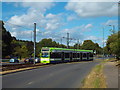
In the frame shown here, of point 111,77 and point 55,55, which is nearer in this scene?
point 111,77

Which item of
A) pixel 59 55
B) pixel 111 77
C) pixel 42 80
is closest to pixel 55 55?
pixel 59 55

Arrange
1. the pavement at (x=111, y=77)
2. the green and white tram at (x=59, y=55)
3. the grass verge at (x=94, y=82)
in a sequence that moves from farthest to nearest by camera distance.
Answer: the green and white tram at (x=59, y=55), the pavement at (x=111, y=77), the grass verge at (x=94, y=82)

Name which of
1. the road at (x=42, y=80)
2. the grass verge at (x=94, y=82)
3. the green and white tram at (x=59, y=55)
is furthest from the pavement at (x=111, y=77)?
the green and white tram at (x=59, y=55)

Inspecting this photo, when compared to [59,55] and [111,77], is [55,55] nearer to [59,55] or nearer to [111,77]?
[59,55]

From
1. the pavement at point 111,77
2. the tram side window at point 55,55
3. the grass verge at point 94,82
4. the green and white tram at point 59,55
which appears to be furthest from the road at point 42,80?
the tram side window at point 55,55

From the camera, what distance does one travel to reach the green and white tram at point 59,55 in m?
40.1

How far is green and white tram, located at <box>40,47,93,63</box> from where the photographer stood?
1577 inches

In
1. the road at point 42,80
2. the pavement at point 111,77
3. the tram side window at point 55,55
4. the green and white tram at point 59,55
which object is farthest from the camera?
the tram side window at point 55,55

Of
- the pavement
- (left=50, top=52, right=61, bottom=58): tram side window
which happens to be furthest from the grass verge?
(left=50, top=52, right=61, bottom=58): tram side window

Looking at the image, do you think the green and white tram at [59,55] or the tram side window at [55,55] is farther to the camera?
the tram side window at [55,55]

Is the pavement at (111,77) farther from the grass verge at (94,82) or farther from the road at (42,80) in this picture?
the road at (42,80)

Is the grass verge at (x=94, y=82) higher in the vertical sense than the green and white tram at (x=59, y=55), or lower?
lower

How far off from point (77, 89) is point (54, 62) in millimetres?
30453

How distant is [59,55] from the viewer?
42.8 meters
